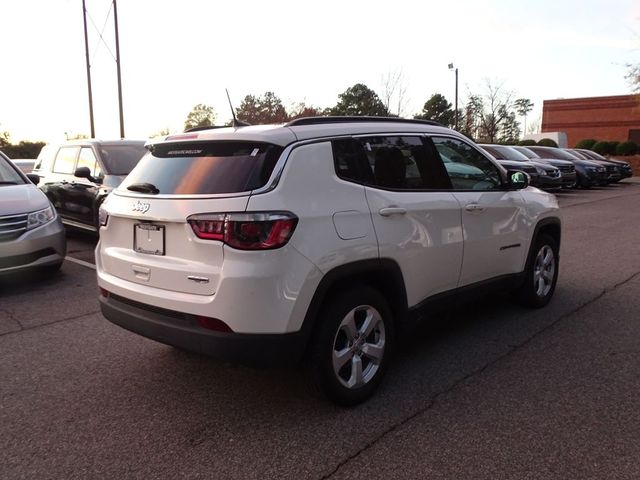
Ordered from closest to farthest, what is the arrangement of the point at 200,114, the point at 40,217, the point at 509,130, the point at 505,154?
the point at 40,217
the point at 505,154
the point at 200,114
the point at 509,130

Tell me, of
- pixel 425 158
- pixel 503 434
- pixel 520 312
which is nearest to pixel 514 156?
pixel 520 312

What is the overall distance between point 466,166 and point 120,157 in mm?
6449

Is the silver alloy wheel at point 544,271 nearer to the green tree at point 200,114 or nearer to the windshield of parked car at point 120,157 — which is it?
the windshield of parked car at point 120,157

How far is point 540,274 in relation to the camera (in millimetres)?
5453

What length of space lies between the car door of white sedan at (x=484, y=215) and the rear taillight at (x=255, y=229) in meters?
1.80

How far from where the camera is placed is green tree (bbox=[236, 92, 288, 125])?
58.1 meters

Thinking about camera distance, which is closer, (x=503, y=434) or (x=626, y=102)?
(x=503, y=434)

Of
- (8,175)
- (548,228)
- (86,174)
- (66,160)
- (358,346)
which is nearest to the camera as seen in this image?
(358,346)

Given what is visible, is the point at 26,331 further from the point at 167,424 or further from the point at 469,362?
the point at 469,362

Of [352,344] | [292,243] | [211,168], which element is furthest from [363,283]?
[211,168]

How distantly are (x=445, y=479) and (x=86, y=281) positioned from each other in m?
5.37

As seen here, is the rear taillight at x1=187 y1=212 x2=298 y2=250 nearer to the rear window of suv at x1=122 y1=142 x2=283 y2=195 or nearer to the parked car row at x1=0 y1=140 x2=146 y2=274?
the rear window of suv at x1=122 y1=142 x2=283 y2=195

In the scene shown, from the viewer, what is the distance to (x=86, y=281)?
676cm

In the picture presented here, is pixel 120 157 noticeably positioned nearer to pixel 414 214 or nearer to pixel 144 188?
pixel 144 188
